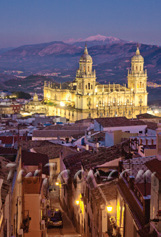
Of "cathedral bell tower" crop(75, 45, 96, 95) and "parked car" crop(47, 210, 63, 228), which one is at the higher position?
"cathedral bell tower" crop(75, 45, 96, 95)

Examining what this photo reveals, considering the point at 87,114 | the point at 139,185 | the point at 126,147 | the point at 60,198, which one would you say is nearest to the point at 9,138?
the point at 60,198

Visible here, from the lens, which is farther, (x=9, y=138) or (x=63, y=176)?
(x=9, y=138)

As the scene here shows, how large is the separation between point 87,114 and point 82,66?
25.9 ft

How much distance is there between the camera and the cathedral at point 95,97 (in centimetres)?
8050

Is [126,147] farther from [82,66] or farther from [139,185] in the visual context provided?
[82,66]

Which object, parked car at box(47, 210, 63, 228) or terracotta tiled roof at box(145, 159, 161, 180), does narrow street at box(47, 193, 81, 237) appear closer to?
parked car at box(47, 210, 63, 228)

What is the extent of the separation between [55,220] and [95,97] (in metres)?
62.0

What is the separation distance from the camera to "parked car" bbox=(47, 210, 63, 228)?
1900cm

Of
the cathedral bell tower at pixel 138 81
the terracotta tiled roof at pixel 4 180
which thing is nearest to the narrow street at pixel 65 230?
the terracotta tiled roof at pixel 4 180

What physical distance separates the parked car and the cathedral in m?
58.4

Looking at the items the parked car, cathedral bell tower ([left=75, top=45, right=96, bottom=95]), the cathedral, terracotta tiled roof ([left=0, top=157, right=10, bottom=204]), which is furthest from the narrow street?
cathedral bell tower ([left=75, top=45, right=96, bottom=95])

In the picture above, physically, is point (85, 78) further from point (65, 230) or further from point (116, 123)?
point (65, 230)

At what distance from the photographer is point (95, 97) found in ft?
266

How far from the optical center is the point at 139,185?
436 inches
